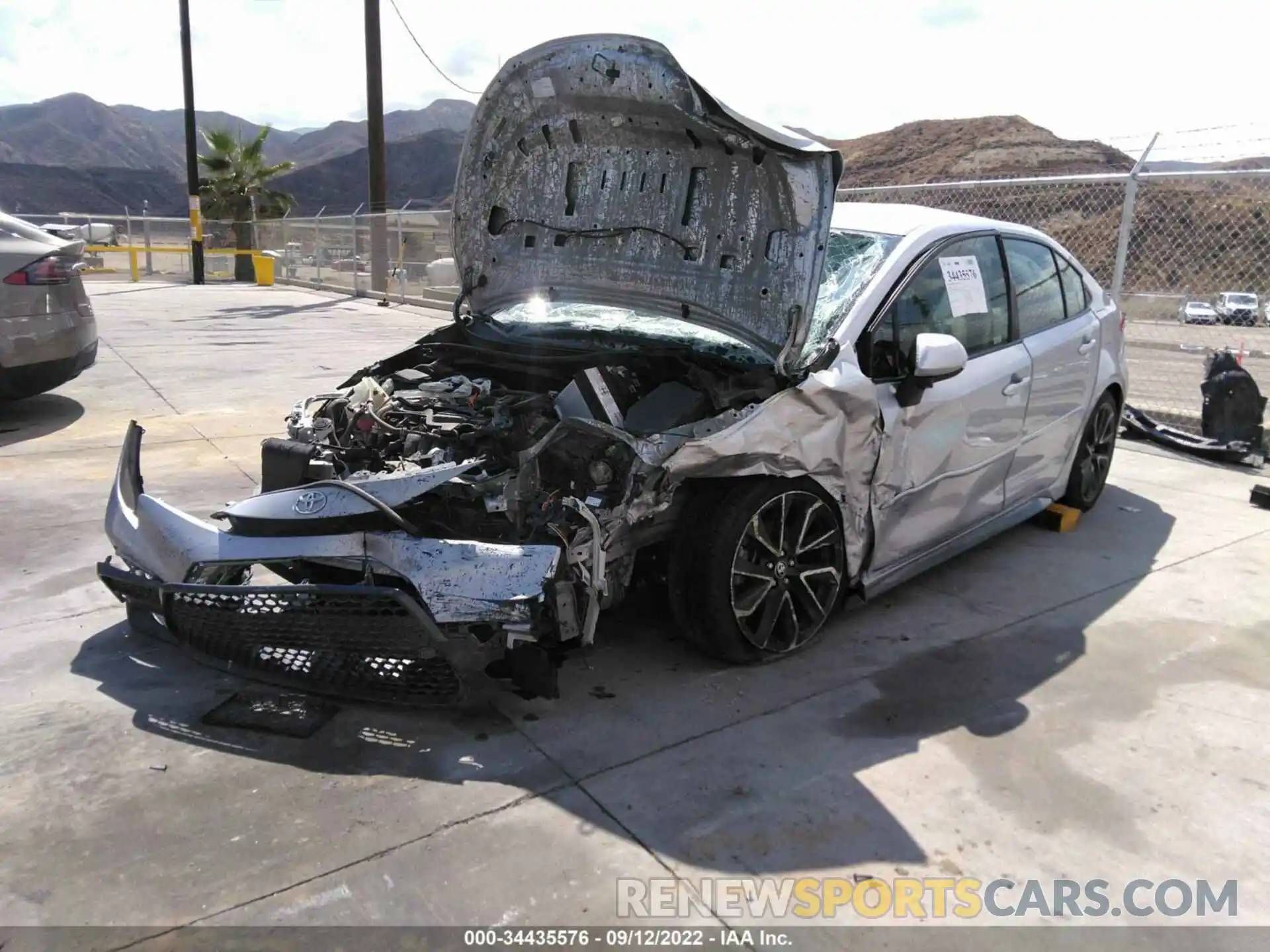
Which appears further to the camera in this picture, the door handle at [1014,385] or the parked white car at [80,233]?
the parked white car at [80,233]

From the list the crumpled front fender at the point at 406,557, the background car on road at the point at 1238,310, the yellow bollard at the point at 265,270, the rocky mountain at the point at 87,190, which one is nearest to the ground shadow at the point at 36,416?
the crumpled front fender at the point at 406,557

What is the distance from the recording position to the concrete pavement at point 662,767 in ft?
7.88

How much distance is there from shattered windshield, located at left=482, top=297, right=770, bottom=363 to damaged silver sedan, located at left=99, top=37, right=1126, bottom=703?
0.01 m

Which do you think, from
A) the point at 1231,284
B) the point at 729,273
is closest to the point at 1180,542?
the point at 729,273

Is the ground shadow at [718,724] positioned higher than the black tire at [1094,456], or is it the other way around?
the black tire at [1094,456]

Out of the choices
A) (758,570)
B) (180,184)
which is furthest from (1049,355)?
(180,184)

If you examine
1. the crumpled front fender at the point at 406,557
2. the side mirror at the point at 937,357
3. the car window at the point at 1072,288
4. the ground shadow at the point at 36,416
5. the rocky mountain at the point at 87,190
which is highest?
the rocky mountain at the point at 87,190

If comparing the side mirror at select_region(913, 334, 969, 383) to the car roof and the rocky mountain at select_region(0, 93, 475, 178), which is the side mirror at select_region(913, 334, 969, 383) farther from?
the rocky mountain at select_region(0, 93, 475, 178)

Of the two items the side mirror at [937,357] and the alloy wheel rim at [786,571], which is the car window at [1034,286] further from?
the alloy wheel rim at [786,571]

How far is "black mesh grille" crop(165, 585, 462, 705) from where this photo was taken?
2.82 meters

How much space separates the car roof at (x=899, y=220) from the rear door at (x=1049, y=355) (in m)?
0.33

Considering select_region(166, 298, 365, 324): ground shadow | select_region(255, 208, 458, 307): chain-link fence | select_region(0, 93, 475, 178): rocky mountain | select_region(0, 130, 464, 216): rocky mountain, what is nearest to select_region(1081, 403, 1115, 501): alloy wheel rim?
select_region(255, 208, 458, 307): chain-link fence

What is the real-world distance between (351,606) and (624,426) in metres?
1.14

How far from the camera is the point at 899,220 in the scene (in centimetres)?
422
